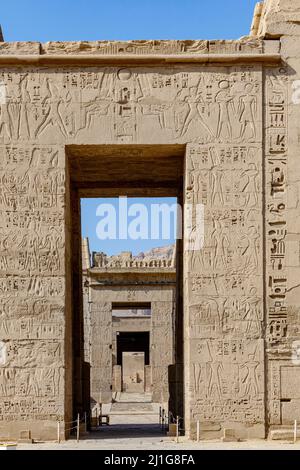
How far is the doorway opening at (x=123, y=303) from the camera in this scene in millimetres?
13062

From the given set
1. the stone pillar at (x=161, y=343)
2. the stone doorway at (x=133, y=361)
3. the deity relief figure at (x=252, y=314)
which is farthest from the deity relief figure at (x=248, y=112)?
the stone doorway at (x=133, y=361)

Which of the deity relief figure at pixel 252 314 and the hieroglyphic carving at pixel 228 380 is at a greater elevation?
the deity relief figure at pixel 252 314

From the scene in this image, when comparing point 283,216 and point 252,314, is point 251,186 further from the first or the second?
point 252,314

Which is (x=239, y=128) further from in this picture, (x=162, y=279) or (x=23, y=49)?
(x=162, y=279)

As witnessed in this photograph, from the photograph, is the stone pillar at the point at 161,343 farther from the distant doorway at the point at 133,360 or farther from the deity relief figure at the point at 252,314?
the deity relief figure at the point at 252,314

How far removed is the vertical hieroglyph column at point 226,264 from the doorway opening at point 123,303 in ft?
2.27

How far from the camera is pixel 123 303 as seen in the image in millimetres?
23781

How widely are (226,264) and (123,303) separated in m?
12.6

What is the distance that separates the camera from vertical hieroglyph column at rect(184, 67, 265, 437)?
36.4ft

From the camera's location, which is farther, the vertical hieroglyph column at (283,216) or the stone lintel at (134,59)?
the stone lintel at (134,59)

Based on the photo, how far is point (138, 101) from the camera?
1157 centimetres

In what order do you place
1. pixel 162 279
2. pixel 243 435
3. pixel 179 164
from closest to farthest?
pixel 243 435, pixel 179 164, pixel 162 279

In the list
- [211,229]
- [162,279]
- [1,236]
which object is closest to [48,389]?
[1,236]

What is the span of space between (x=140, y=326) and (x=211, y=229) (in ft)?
55.2
